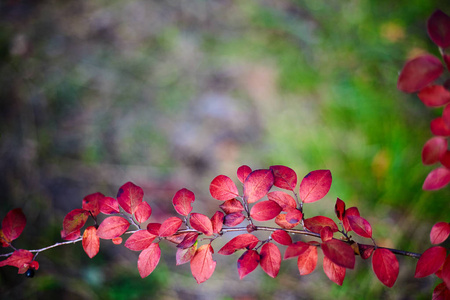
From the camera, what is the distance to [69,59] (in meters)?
1.69

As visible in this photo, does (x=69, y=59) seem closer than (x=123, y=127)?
No

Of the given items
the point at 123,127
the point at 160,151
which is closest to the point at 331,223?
the point at 160,151

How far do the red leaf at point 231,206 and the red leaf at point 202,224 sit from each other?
3cm

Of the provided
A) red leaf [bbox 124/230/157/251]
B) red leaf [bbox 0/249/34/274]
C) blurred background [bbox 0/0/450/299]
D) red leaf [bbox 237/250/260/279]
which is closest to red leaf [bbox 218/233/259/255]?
red leaf [bbox 237/250/260/279]

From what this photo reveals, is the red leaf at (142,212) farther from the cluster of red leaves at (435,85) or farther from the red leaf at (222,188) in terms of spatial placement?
the cluster of red leaves at (435,85)

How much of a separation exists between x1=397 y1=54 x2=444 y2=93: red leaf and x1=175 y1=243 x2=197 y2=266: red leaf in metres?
0.37

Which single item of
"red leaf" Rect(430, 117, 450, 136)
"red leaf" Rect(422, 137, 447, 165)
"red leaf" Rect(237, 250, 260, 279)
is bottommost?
"red leaf" Rect(237, 250, 260, 279)

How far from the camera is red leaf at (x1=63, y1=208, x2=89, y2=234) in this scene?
0.46m

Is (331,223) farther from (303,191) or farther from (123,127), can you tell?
(123,127)

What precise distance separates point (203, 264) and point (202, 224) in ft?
0.21

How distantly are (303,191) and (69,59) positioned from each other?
5.53 ft

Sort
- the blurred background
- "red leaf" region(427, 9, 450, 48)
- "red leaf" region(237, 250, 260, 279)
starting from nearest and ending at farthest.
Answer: "red leaf" region(427, 9, 450, 48) < "red leaf" region(237, 250, 260, 279) < the blurred background

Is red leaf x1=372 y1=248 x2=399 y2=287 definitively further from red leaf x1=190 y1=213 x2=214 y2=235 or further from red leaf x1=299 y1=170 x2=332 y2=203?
red leaf x1=190 y1=213 x2=214 y2=235

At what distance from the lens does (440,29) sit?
1.11 ft
